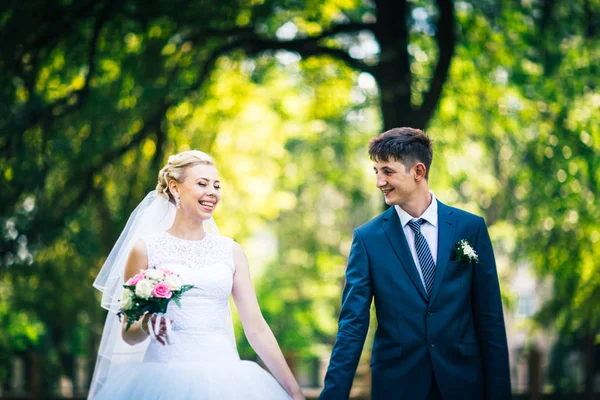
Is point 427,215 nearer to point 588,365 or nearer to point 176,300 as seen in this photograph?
point 176,300

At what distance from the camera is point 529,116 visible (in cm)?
1047

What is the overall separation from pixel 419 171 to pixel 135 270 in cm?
170

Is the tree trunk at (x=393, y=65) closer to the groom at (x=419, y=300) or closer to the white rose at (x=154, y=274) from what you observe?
the groom at (x=419, y=300)

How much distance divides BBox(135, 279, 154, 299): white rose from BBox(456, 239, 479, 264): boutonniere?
1612mm

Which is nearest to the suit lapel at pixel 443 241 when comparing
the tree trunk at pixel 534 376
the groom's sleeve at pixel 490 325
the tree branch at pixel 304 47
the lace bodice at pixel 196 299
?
the groom's sleeve at pixel 490 325

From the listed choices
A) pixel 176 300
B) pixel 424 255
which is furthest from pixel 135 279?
pixel 424 255

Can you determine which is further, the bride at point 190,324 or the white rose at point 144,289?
the bride at point 190,324

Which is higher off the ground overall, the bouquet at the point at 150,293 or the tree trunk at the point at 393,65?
the tree trunk at the point at 393,65

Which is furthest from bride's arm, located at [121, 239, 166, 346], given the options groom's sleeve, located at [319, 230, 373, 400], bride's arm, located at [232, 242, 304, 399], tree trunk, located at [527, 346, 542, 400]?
tree trunk, located at [527, 346, 542, 400]

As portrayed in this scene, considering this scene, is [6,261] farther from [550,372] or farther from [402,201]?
[550,372]

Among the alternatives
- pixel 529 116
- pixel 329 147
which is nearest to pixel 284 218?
pixel 329 147

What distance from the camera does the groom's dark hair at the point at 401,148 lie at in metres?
4.38

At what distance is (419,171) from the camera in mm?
4426

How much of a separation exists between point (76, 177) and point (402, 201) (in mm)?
6327
